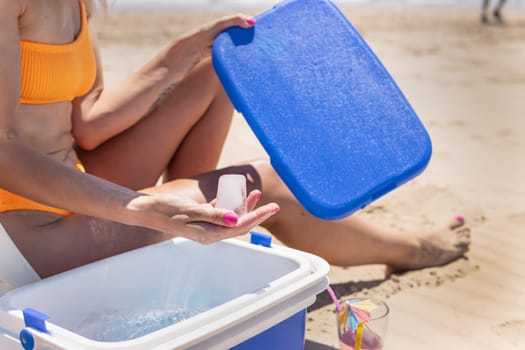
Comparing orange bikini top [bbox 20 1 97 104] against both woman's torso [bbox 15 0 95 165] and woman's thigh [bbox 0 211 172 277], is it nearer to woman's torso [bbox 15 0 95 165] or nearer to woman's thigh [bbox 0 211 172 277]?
woman's torso [bbox 15 0 95 165]

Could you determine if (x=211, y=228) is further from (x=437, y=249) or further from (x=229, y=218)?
(x=437, y=249)

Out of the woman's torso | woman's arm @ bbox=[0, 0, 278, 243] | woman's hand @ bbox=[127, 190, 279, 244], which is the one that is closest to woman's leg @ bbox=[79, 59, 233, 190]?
the woman's torso

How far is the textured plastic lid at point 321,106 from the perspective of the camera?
4.39 ft

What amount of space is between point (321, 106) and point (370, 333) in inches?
18.0

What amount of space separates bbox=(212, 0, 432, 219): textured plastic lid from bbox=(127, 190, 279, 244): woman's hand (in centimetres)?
27

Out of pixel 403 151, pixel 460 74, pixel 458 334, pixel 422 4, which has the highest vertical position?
pixel 403 151

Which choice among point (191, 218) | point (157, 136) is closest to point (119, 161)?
point (157, 136)

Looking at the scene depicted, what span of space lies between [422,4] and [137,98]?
38.0 ft

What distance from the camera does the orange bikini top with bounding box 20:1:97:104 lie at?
52.2 inches

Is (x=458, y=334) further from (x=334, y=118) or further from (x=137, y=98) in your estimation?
(x=137, y=98)

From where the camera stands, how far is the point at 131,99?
1677mm

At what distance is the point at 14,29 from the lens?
122 cm

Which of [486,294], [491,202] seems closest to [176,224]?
[486,294]

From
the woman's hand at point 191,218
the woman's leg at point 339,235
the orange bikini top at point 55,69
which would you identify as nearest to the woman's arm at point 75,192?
the woman's hand at point 191,218
